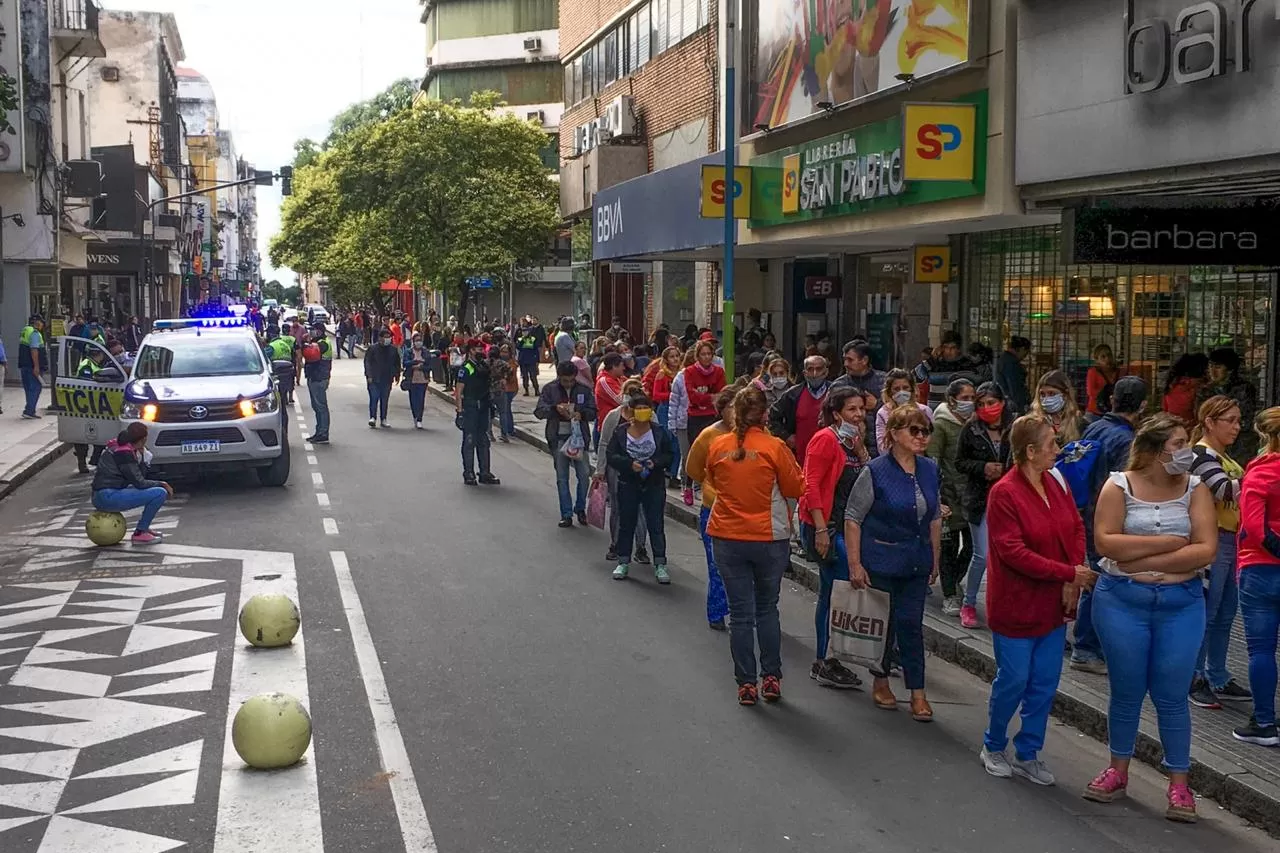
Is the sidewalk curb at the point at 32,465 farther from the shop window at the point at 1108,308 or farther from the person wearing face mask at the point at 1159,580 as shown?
the person wearing face mask at the point at 1159,580

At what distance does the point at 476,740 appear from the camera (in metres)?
7.30

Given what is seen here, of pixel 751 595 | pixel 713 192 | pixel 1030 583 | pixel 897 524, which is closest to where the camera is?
pixel 1030 583

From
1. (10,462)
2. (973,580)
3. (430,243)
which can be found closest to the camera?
(973,580)

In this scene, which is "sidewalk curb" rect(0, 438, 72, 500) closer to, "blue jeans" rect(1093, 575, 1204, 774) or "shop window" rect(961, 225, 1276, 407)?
"shop window" rect(961, 225, 1276, 407)

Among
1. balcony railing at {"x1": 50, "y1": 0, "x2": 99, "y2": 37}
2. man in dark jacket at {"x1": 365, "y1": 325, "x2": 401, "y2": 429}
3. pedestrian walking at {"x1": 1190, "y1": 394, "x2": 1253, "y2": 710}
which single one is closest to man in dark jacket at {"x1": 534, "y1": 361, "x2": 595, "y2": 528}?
pedestrian walking at {"x1": 1190, "y1": 394, "x2": 1253, "y2": 710}

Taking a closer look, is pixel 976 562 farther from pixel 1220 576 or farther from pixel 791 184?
pixel 791 184

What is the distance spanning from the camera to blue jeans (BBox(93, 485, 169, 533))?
13008mm

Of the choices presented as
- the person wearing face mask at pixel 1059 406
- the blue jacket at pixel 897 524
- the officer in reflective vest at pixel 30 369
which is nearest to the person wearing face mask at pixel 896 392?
the person wearing face mask at pixel 1059 406

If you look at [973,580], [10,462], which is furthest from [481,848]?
[10,462]

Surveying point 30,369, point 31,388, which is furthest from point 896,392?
point 30,369

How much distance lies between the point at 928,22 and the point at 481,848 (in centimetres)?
1130

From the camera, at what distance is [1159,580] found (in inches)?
249

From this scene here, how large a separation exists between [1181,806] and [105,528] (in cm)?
1002

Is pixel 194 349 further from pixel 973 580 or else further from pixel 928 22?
pixel 973 580
